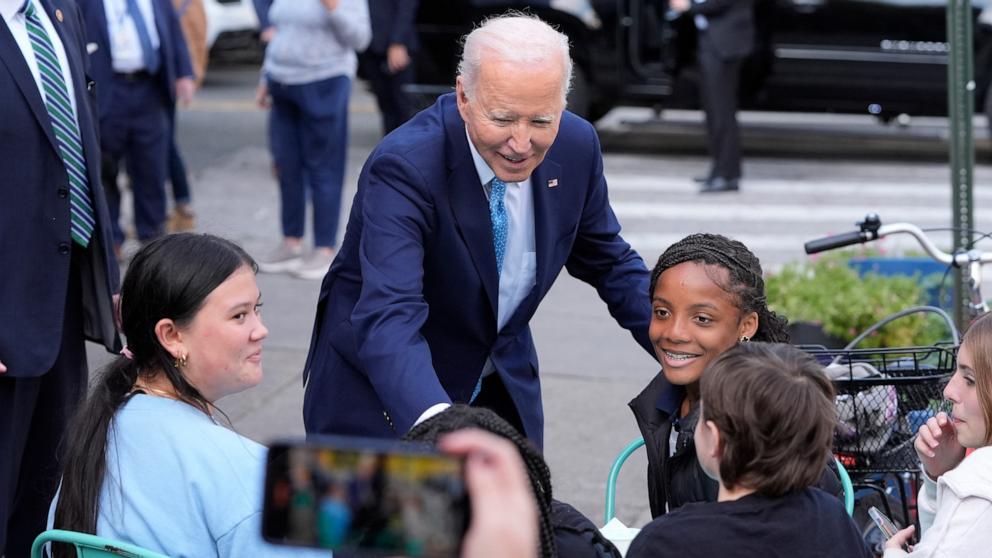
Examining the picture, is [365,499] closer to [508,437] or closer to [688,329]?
[508,437]

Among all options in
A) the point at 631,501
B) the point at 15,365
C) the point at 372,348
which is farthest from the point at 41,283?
the point at 631,501

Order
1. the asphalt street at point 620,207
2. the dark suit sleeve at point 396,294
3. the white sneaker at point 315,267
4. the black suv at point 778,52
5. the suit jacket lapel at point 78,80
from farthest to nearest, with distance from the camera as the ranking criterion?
the black suv at point 778,52, the white sneaker at point 315,267, the asphalt street at point 620,207, the suit jacket lapel at point 78,80, the dark suit sleeve at point 396,294

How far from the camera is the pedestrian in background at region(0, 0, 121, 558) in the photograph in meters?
3.83

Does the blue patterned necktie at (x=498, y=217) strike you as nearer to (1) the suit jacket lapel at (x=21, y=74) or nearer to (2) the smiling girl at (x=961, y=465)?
(2) the smiling girl at (x=961, y=465)

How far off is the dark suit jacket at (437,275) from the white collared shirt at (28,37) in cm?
108

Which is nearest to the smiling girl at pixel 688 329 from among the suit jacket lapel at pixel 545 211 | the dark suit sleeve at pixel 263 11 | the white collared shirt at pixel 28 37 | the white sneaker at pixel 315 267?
the suit jacket lapel at pixel 545 211

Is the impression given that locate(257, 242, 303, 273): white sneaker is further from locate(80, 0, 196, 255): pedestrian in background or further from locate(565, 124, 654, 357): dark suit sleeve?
locate(565, 124, 654, 357): dark suit sleeve

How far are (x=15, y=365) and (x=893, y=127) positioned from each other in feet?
33.1

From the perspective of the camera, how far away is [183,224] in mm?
8766

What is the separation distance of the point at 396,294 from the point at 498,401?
1.97ft

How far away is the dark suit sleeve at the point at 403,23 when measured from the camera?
32.3 ft

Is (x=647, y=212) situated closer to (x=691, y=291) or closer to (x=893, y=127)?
(x=893, y=127)

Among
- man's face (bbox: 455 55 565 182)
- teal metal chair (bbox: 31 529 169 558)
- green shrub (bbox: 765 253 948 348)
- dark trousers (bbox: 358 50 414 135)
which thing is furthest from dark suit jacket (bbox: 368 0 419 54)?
teal metal chair (bbox: 31 529 169 558)

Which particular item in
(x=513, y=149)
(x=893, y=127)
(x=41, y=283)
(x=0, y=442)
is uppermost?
(x=513, y=149)
